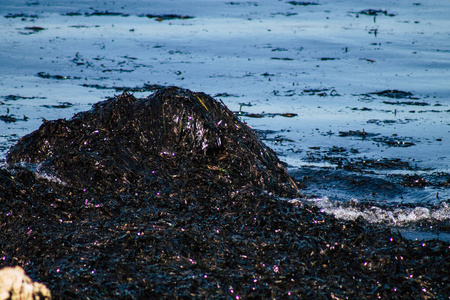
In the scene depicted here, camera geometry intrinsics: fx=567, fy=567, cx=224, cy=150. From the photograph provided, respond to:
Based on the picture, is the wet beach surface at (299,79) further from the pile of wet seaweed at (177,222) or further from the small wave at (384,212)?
the pile of wet seaweed at (177,222)

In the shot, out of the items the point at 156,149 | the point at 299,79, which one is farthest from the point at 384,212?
the point at 299,79

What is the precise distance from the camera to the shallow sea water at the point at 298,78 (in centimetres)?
539

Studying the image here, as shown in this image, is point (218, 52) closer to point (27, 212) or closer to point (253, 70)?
point (253, 70)

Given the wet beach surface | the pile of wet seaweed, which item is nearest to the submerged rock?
the pile of wet seaweed

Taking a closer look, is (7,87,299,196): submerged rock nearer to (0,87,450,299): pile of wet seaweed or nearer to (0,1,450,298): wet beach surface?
(0,87,450,299): pile of wet seaweed

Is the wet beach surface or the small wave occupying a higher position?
the wet beach surface

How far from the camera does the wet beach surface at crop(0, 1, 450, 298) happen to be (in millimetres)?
5344

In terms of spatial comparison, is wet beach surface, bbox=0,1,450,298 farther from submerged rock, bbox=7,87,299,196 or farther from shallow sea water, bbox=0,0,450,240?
submerged rock, bbox=7,87,299,196

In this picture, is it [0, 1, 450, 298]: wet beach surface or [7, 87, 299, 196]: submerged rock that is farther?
[0, 1, 450, 298]: wet beach surface

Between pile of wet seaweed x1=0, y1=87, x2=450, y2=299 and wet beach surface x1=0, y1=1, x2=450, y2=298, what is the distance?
63 cm

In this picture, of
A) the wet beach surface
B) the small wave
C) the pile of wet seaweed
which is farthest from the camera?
the wet beach surface

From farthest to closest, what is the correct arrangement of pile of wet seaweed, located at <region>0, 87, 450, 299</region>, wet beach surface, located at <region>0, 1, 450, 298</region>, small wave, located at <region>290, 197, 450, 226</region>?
wet beach surface, located at <region>0, 1, 450, 298</region>, small wave, located at <region>290, 197, 450, 226</region>, pile of wet seaweed, located at <region>0, 87, 450, 299</region>

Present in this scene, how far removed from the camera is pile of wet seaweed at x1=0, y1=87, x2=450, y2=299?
301 cm

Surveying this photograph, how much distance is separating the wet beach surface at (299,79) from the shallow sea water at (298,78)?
0.02 metres
